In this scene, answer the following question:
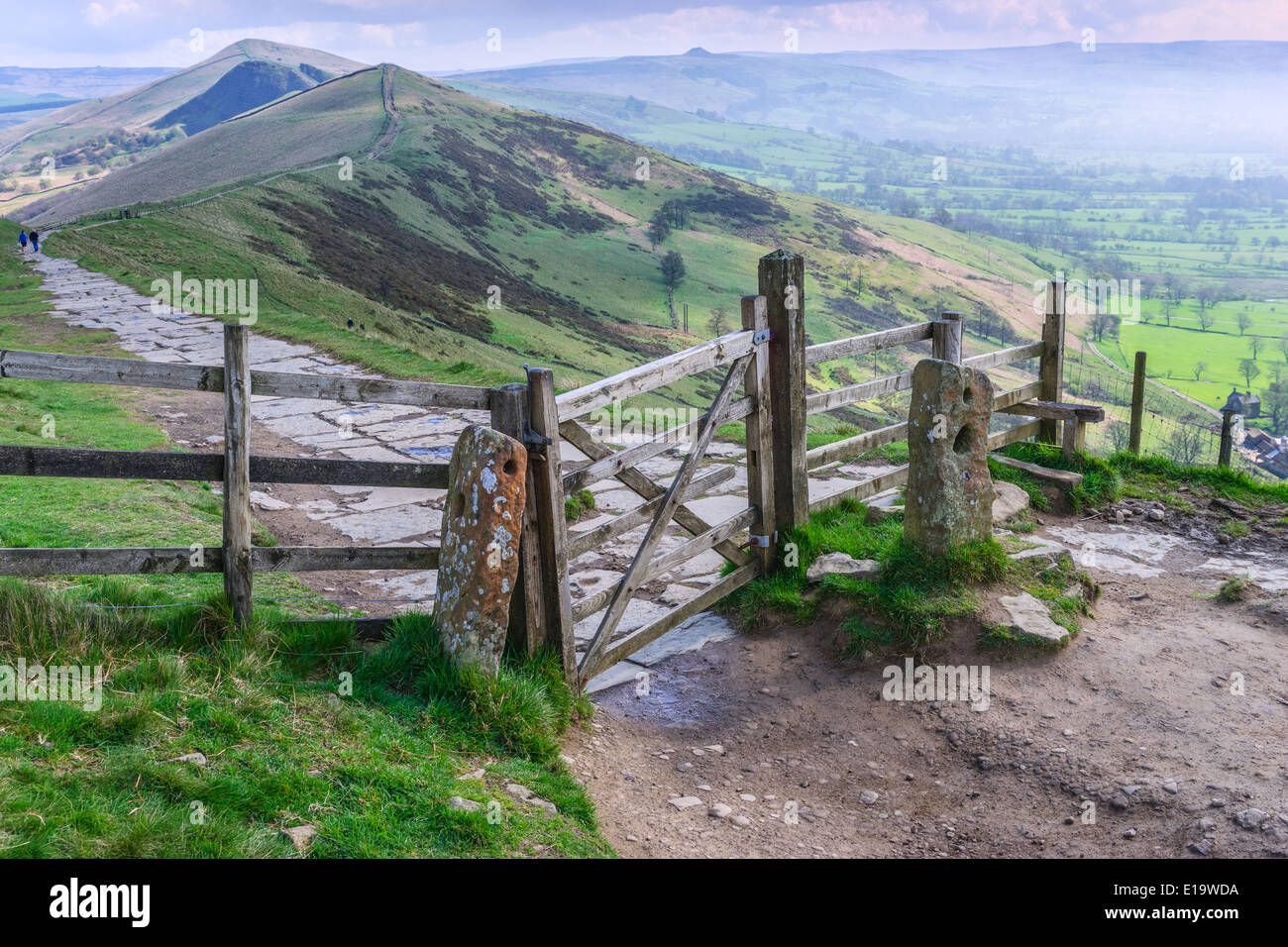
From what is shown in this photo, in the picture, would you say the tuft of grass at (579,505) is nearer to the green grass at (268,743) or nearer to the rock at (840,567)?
the rock at (840,567)

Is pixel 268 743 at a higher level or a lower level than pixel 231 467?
lower

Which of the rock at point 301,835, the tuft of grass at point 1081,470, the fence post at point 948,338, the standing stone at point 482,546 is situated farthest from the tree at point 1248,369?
the rock at point 301,835

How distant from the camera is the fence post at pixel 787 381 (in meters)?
7.04

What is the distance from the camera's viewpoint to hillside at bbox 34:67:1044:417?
91.0 feet

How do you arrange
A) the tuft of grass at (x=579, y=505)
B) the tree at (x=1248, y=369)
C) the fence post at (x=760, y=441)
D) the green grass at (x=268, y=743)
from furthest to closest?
the tree at (x=1248, y=369) < the tuft of grass at (x=579, y=505) < the fence post at (x=760, y=441) < the green grass at (x=268, y=743)

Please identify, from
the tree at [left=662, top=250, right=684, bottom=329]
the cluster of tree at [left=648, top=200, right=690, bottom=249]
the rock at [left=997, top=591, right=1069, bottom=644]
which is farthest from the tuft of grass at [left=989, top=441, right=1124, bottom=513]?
the cluster of tree at [left=648, top=200, right=690, bottom=249]

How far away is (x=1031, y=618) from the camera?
243 inches

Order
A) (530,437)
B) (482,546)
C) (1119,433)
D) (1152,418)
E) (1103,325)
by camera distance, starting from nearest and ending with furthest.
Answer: (482,546), (530,437), (1119,433), (1152,418), (1103,325)

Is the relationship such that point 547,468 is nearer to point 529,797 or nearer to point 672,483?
point 672,483

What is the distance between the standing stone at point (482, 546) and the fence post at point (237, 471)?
Result: 1.07 m

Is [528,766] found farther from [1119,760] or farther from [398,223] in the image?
[398,223]

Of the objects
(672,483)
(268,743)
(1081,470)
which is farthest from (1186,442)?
(268,743)

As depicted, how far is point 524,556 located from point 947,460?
10.2 feet
